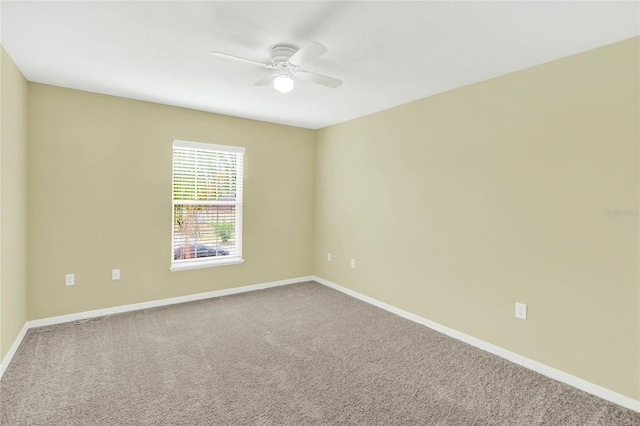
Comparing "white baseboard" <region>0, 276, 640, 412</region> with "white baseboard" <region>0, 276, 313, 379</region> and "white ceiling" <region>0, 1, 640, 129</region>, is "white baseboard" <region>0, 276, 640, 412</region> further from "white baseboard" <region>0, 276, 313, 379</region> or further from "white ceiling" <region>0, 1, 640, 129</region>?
"white ceiling" <region>0, 1, 640, 129</region>

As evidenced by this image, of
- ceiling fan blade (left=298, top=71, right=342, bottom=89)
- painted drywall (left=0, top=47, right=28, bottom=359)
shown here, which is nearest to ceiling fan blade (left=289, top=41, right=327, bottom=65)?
ceiling fan blade (left=298, top=71, right=342, bottom=89)

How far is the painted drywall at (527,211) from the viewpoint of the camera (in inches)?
88.7

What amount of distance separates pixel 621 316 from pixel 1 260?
14.4 feet

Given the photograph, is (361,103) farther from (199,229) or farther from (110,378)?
(110,378)

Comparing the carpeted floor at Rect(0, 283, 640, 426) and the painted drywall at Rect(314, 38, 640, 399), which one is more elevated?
the painted drywall at Rect(314, 38, 640, 399)

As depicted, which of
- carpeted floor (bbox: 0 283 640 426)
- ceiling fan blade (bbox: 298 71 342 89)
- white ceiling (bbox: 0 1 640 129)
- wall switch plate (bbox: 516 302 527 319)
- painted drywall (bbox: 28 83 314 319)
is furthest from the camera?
painted drywall (bbox: 28 83 314 319)

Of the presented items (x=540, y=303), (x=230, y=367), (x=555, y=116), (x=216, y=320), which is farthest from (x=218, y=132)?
(x=540, y=303)

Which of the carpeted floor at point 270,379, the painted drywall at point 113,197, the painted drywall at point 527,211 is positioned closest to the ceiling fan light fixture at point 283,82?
the painted drywall at point 527,211

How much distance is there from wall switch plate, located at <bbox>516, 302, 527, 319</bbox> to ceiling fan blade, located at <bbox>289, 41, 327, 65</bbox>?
8.17ft

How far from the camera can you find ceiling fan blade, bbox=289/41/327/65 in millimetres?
1947

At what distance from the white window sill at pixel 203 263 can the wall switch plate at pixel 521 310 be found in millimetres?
3271

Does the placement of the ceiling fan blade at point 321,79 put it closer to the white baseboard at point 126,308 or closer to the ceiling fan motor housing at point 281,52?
the ceiling fan motor housing at point 281,52

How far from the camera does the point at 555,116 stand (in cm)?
254

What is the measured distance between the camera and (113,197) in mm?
3672
